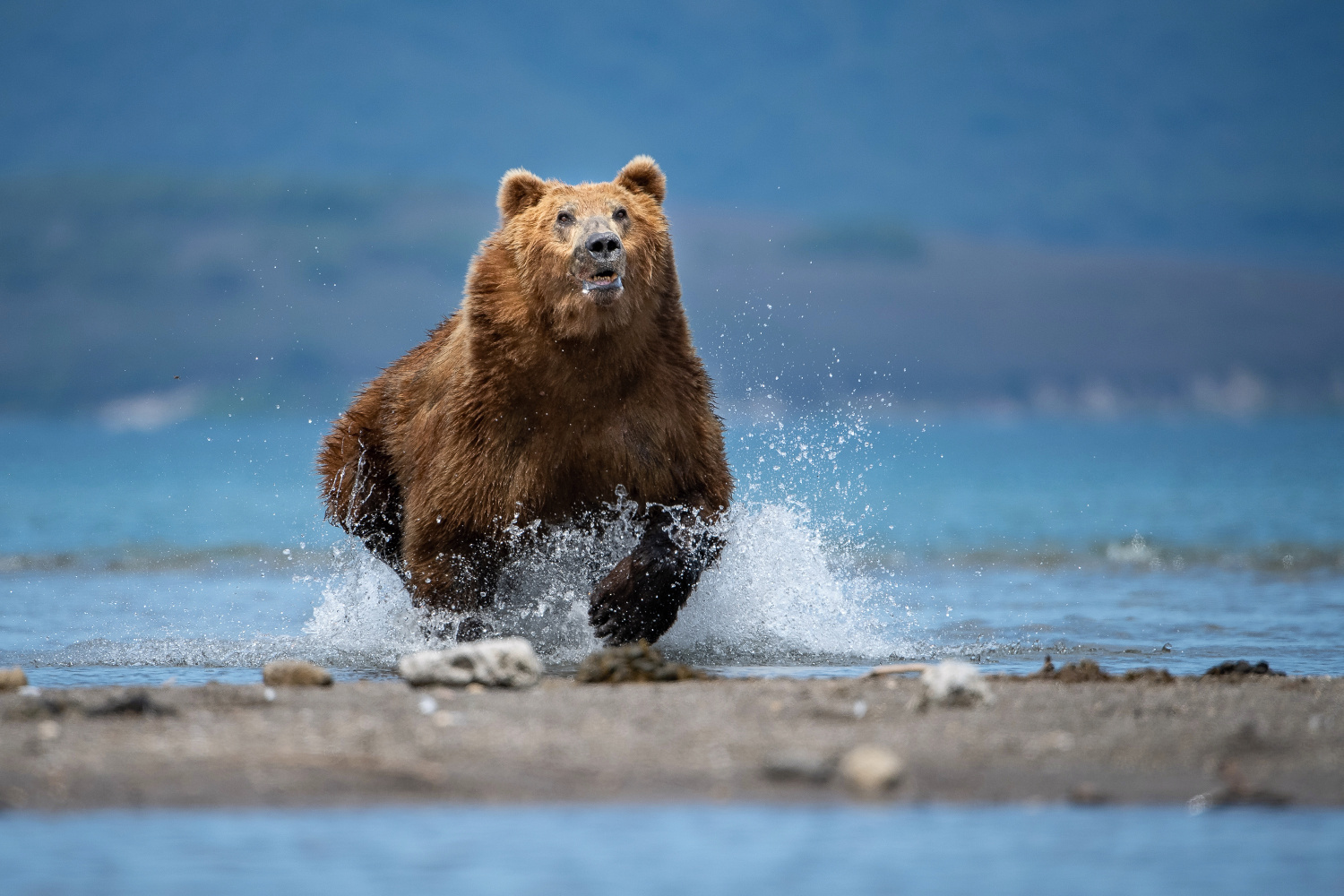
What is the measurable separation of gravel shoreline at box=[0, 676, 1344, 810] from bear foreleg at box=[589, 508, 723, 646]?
1783 mm

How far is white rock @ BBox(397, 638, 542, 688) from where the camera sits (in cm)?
583

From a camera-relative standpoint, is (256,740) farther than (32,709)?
No

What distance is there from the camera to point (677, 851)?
3.96m

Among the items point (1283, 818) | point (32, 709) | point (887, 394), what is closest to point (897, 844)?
point (1283, 818)

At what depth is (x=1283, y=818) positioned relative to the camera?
4262mm

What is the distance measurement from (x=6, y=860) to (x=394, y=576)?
593 centimetres

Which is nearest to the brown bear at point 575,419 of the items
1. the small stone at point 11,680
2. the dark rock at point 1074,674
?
the dark rock at point 1074,674

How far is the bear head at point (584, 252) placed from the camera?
736 centimetres

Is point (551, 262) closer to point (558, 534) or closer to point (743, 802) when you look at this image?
point (558, 534)

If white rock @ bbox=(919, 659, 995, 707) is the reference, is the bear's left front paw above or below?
above

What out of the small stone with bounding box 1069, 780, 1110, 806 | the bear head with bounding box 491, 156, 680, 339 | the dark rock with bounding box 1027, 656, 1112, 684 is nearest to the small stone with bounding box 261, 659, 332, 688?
the bear head with bounding box 491, 156, 680, 339

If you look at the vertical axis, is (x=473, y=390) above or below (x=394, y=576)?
above

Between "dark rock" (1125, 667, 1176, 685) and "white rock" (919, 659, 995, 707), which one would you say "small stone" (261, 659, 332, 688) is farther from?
"dark rock" (1125, 667, 1176, 685)

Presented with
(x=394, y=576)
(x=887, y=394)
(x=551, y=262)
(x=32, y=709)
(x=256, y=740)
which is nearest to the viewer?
(x=256, y=740)
